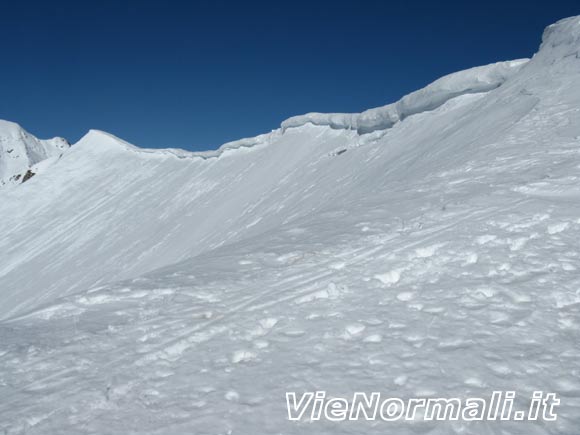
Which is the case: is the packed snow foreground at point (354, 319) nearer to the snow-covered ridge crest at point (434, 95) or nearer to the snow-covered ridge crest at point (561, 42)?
the snow-covered ridge crest at point (561, 42)

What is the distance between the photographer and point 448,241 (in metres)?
5.01

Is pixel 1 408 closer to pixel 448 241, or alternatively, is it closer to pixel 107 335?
pixel 107 335

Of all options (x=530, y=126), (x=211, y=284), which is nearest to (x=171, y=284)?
(x=211, y=284)

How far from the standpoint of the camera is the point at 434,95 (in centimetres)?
1802

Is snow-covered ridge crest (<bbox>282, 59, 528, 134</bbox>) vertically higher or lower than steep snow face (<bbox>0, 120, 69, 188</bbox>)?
lower

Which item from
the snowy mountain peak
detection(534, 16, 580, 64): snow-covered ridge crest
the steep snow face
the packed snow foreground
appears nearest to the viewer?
the packed snow foreground

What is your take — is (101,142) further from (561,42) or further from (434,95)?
(561,42)

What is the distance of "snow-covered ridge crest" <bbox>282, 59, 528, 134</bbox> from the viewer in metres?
16.9

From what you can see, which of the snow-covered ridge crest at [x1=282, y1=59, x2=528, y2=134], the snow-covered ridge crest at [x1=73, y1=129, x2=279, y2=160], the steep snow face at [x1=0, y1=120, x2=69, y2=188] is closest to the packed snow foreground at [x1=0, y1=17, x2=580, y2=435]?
the snow-covered ridge crest at [x1=282, y1=59, x2=528, y2=134]

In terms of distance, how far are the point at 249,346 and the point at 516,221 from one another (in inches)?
134

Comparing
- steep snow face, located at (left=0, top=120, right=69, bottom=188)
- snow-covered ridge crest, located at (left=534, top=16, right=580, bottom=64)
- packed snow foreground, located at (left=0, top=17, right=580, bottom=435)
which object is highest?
steep snow face, located at (left=0, top=120, right=69, bottom=188)

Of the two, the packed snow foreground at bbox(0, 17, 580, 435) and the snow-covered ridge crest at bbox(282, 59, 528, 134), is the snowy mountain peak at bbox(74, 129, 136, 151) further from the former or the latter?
the packed snow foreground at bbox(0, 17, 580, 435)

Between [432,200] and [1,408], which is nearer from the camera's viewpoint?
[1,408]

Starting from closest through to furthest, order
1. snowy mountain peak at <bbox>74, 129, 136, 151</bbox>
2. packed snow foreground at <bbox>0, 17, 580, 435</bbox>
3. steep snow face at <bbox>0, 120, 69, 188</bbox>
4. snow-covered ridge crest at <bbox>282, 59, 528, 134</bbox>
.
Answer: packed snow foreground at <bbox>0, 17, 580, 435</bbox> < snow-covered ridge crest at <bbox>282, 59, 528, 134</bbox> < snowy mountain peak at <bbox>74, 129, 136, 151</bbox> < steep snow face at <bbox>0, 120, 69, 188</bbox>
